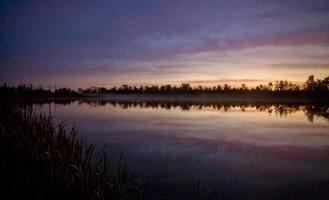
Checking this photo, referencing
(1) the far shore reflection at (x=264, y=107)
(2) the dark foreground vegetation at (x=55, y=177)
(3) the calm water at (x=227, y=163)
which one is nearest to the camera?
(2) the dark foreground vegetation at (x=55, y=177)

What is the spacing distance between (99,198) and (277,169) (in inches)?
217

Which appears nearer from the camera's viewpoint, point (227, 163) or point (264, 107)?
point (227, 163)

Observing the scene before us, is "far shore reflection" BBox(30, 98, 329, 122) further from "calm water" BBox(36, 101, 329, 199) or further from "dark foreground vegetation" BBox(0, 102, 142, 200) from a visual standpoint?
"dark foreground vegetation" BBox(0, 102, 142, 200)

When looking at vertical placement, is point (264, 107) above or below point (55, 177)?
below

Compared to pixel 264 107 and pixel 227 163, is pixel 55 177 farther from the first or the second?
pixel 264 107

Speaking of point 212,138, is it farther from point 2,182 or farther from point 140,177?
point 2,182

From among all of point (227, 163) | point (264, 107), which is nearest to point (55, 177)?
point (227, 163)

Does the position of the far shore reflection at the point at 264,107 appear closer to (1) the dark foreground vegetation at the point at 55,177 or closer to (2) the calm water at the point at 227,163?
(2) the calm water at the point at 227,163

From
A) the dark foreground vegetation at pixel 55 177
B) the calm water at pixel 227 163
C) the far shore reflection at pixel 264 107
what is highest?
the dark foreground vegetation at pixel 55 177

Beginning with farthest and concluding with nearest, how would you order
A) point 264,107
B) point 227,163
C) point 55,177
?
point 264,107 < point 227,163 < point 55,177

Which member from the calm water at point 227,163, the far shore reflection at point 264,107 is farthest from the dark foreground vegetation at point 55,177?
the far shore reflection at point 264,107

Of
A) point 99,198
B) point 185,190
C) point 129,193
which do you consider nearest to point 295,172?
point 185,190

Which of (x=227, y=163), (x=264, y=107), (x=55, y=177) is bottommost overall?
(x=227, y=163)

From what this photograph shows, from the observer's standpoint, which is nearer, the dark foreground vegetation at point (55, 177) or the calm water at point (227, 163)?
the dark foreground vegetation at point (55, 177)
